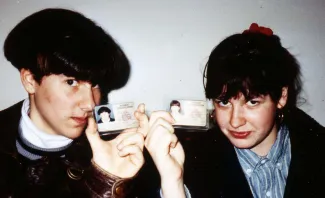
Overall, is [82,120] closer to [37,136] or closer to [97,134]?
[97,134]

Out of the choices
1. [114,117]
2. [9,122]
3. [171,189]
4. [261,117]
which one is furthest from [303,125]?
[9,122]

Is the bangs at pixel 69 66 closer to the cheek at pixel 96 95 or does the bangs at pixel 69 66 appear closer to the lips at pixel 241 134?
the cheek at pixel 96 95

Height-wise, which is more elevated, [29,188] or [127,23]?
[127,23]

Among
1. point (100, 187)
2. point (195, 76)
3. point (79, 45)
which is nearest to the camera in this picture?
point (100, 187)

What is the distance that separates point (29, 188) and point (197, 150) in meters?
0.89

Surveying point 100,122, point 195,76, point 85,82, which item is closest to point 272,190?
point 195,76

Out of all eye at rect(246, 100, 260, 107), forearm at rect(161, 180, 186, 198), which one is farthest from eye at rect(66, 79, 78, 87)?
eye at rect(246, 100, 260, 107)

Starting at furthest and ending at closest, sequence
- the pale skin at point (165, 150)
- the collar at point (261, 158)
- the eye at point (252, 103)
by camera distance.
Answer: the collar at point (261, 158), the eye at point (252, 103), the pale skin at point (165, 150)

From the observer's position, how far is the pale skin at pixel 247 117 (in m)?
1.35

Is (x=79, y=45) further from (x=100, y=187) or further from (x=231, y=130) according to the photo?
(x=231, y=130)

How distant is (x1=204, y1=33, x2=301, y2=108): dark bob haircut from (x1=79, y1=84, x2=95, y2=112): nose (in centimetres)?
65

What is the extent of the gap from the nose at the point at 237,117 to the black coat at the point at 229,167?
0.85 ft

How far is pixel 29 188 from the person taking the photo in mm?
1267

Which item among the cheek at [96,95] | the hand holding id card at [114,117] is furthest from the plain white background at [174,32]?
the hand holding id card at [114,117]
